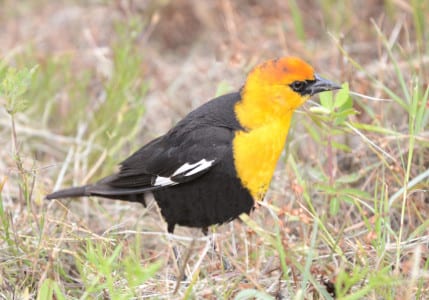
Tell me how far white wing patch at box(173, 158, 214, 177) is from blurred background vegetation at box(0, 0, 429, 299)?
0.27 m

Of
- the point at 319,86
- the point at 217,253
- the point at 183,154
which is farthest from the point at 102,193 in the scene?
the point at 319,86

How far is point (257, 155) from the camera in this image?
320 cm

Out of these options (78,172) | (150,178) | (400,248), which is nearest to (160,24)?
(78,172)

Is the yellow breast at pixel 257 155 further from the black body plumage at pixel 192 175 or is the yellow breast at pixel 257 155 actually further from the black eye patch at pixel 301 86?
the black eye patch at pixel 301 86

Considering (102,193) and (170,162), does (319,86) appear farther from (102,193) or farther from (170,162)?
(102,193)

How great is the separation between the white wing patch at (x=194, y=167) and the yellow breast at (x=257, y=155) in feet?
0.45

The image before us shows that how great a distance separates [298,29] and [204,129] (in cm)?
212

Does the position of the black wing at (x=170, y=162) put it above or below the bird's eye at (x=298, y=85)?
below

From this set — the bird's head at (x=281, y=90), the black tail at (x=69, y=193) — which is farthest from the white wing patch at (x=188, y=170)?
the black tail at (x=69, y=193)

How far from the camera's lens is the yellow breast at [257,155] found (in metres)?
3.20

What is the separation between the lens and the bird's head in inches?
131

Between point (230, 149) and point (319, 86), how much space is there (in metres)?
0.52

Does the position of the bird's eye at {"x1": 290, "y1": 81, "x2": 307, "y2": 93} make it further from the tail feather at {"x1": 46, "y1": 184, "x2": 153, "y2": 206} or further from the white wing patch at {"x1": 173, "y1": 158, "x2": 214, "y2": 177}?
the tail feather at {"x1": 46, "y1": 184, "x2": 153, "y2": 206}

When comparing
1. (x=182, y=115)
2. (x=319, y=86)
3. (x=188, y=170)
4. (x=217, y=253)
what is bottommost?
(x=217, y=253)
